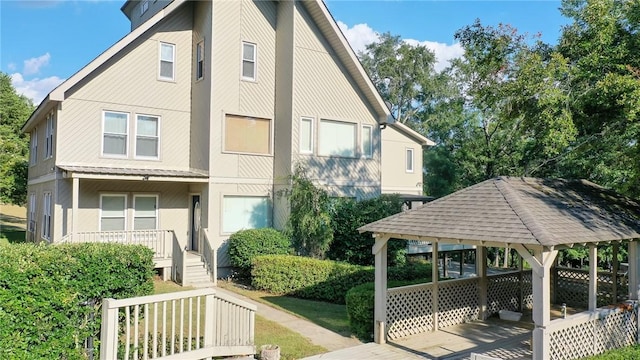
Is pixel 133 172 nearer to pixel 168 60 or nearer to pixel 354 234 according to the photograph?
pixel 168 60

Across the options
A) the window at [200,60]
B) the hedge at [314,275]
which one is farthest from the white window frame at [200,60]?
the hedge at [314,275]

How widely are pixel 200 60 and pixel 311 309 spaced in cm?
1058

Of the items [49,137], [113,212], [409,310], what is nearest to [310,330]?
[409,310]

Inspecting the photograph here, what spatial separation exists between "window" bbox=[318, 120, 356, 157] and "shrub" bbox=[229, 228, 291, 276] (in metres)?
4.09

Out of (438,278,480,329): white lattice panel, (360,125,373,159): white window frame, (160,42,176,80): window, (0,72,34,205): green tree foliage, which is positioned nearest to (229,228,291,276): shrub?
(360,125,373,159): white window frame

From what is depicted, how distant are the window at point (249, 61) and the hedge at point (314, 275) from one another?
721 centimetres

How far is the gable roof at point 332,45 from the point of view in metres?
15.4

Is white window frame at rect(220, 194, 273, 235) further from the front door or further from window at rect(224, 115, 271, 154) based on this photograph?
window at rect(224, 115, 271, 154)

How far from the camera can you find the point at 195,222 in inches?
712

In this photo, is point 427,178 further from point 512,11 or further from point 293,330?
point 293,330

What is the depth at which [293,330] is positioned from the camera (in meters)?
10.9

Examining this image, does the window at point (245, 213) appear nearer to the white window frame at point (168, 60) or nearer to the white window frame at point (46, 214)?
the white window frame at point (168, 60)

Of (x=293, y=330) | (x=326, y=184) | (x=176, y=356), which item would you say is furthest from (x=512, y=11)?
(x=176, y=356)

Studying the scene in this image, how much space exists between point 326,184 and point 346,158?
1.63 metres
